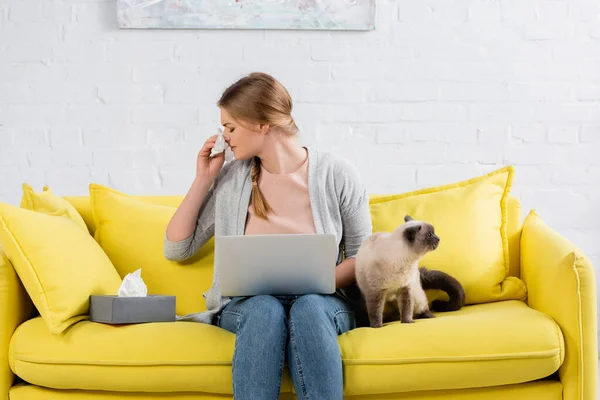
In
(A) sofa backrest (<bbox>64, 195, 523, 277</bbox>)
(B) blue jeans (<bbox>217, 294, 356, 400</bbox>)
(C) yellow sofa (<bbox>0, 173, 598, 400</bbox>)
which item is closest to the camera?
(B) blue jeans (<bbox>217, 294, 356, 400</bbox>)

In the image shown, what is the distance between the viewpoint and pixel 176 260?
7.54 feet

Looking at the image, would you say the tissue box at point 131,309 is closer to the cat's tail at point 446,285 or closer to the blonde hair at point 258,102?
the blonde hair at point 258,102

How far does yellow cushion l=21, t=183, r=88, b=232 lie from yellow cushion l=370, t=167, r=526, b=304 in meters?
1.00

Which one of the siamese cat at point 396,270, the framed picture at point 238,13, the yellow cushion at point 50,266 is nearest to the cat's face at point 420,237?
the siamese cat at point 396,270

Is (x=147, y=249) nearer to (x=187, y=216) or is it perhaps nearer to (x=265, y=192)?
(x=187, y=216)

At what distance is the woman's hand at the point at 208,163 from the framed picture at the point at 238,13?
0.90 m

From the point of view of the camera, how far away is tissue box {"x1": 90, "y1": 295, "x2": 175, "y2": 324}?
1945 millimetres

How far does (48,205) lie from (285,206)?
789 millimetres

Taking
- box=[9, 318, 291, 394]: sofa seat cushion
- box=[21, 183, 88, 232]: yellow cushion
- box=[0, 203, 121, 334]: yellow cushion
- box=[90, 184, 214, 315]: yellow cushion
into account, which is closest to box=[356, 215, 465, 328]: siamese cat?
box=[9, 318, 291, 394]: sofa seat cushion

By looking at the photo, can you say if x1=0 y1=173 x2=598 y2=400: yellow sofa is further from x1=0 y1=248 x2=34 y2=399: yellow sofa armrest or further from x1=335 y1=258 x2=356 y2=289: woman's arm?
x1=335 y1=258 x2=356 y2=289: woman's arm

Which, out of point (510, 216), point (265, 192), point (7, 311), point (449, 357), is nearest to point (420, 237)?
point (449, 357)

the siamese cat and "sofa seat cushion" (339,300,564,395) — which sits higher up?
the siamese cat

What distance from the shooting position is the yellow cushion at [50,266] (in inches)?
76.0

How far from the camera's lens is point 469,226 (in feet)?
7.72
